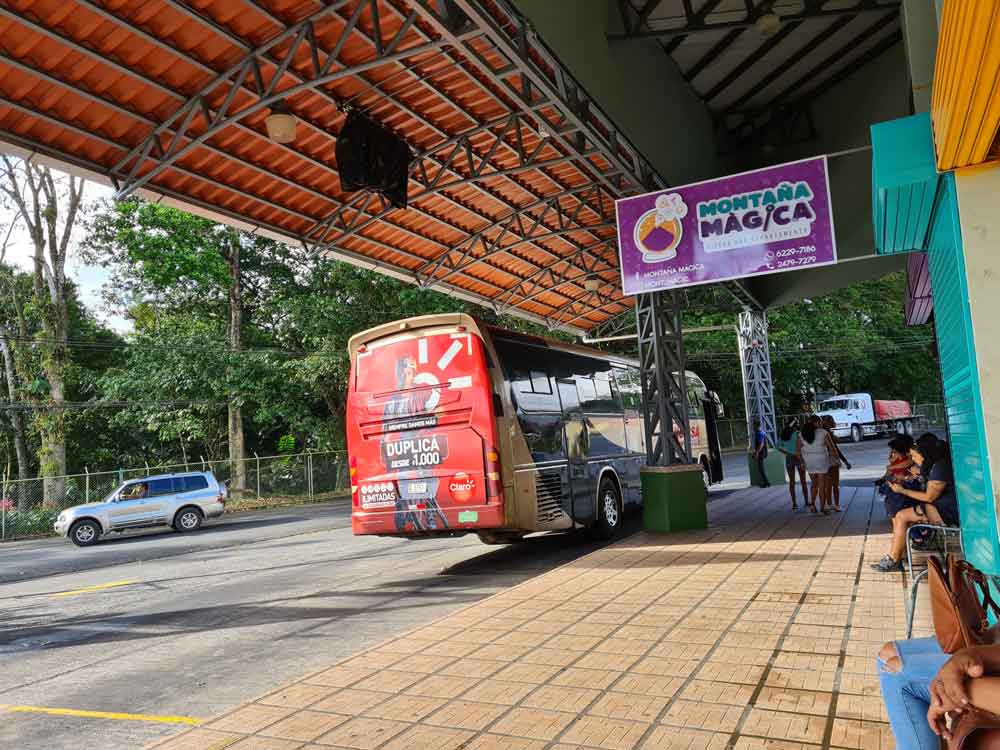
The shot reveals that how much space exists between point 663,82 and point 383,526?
8797mm

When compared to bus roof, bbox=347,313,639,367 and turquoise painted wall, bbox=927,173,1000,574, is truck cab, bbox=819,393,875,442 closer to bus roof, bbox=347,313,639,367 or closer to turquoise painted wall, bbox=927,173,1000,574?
bus roof, bbox=347,313,639,367

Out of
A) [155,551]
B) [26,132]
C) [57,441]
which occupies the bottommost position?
[155,551]

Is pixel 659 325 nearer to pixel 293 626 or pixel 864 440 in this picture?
pixel 293 626

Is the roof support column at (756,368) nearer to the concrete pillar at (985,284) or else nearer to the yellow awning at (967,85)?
the concrete pillar at (985,284)

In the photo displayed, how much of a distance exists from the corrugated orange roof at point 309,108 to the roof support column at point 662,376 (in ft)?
7.01

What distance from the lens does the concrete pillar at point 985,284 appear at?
4324mm

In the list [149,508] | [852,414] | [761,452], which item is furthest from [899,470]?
[852,414]

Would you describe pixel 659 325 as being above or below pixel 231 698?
above

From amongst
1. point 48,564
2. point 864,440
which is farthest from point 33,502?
point 864,440

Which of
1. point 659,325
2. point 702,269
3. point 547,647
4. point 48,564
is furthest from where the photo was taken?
point 48,564

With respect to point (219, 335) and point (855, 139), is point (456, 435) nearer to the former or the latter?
point (855, 139)

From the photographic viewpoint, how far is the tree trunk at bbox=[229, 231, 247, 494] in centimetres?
3161

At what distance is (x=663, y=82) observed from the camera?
13156mm

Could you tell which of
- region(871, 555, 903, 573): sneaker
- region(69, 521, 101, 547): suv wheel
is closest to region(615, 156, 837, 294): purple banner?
region(871, 555, 903, 573): sneaker
